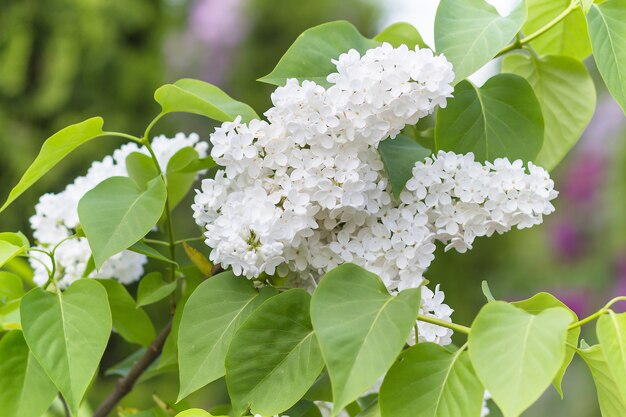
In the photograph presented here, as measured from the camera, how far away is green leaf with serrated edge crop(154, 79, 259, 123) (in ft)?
1.69

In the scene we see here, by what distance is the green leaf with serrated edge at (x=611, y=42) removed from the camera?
1.70 ft

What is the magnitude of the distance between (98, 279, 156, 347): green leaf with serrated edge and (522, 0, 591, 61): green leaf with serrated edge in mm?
429

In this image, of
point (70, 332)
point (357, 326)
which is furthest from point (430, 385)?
point (70, 332)

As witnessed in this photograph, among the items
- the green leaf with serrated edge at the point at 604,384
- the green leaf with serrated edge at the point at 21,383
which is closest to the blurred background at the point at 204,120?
the green leaf with serrated edge at the point at 604,384

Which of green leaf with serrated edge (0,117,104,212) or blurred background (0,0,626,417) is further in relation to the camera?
blurred background (0,0,626,417)

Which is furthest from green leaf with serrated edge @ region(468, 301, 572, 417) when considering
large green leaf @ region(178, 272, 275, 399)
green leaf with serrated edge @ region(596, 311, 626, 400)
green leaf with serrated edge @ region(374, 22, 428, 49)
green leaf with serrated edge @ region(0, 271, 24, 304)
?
green leaf with serrated edge @ region(0, 271, 24, 304)

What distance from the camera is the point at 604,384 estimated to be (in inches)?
18.6

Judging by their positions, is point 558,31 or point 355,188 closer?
point 355,188

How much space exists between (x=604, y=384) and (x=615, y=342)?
0.06 meters

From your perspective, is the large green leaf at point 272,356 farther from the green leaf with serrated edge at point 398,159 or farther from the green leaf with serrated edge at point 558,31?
the green leaf with serrated edge at point 558,31

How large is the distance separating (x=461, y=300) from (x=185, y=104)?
3.36 m

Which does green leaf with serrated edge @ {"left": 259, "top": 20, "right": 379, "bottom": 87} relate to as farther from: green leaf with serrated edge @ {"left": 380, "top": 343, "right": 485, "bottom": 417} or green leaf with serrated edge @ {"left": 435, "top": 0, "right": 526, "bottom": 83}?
green leaf with serrated edge @ {"left": 380, "top": 343, "right": 485, "bottom": 417}

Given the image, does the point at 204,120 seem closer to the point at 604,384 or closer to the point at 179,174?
the point at 179,174

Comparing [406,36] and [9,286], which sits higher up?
[406,36]
